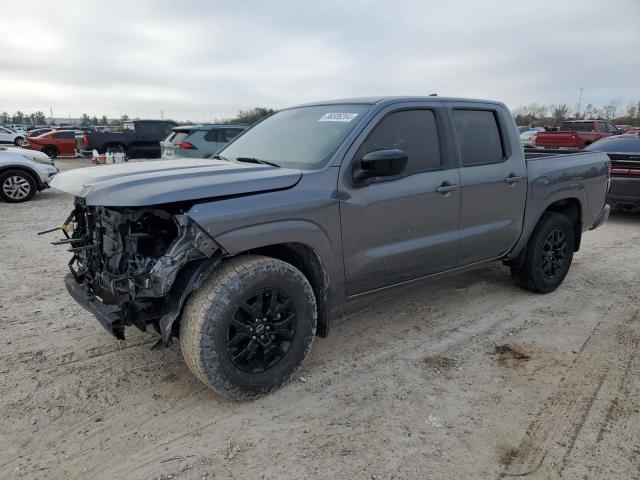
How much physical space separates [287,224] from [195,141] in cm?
989

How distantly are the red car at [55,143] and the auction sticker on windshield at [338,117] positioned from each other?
2451cm

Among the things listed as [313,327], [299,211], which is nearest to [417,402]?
[313,327]

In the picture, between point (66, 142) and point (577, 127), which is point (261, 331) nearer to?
point (577, 127)

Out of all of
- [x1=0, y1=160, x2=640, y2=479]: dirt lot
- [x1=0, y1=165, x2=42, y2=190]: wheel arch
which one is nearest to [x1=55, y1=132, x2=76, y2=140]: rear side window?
[x1=0, y1=165, x2=42, y2=190]: wheel arch

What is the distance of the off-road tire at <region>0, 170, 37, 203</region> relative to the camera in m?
10.0

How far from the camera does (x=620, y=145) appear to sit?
9.29 m

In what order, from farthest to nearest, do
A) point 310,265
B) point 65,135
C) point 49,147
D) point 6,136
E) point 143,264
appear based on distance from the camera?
point 6,136 < point 65,135 < point 49,147 < point 310,265 < point 143,264

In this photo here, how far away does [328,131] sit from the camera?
3537 millimetres

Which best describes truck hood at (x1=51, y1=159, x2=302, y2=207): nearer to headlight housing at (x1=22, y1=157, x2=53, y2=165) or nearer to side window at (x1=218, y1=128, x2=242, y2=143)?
headlight housing at (x1=22, y1=157, x2=53, y2=165)

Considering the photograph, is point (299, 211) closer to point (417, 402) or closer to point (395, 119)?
point (395, 119)

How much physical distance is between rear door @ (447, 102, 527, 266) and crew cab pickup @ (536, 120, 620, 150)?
15478mm

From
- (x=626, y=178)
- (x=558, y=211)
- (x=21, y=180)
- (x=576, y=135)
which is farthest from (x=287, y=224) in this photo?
(x=576, y=135)

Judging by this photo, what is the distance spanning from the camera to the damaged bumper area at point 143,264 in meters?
2.64

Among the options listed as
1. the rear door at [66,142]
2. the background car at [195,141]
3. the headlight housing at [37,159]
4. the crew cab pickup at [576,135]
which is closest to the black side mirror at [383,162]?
the background car at [195,141]
